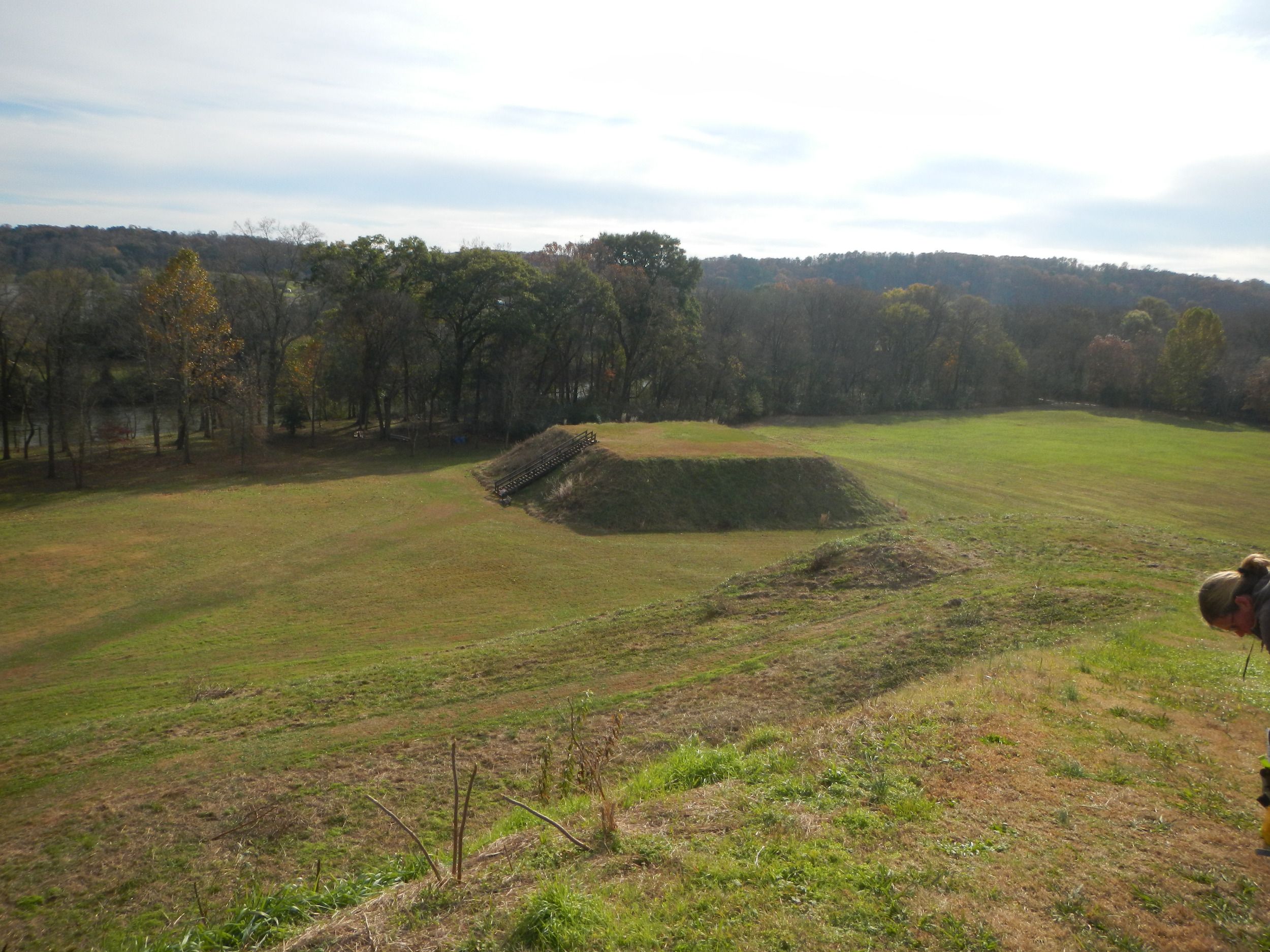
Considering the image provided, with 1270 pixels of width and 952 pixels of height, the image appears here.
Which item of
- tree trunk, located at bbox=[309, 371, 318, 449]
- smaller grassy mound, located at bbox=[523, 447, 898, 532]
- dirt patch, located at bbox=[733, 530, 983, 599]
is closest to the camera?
dirt patch, located at bbox=[733, 530, 983, 599]

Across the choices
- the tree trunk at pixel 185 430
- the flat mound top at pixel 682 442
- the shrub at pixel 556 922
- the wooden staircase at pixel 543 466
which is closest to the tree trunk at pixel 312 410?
the tree trunk at pixel 185 430

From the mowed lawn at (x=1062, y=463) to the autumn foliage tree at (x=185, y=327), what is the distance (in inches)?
1506

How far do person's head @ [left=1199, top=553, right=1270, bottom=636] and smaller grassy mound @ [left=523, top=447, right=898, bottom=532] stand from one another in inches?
1140

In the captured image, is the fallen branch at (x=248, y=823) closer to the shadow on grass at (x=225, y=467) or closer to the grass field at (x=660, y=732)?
the grass field at (x=660, y=732)

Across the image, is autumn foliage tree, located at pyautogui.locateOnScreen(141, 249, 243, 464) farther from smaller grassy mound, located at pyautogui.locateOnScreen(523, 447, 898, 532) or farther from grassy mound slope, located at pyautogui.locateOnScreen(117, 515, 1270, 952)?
grassy mound slope, located at pyautogui.locateOnScreen(117, 515, 1270, 952)

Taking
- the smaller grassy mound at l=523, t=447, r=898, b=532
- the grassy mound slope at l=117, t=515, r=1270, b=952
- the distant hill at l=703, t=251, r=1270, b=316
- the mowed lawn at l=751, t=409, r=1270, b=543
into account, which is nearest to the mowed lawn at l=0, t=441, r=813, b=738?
the smaller grassy mound at l=523, t=447, r=898, b=532

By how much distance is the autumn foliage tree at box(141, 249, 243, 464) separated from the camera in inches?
1689

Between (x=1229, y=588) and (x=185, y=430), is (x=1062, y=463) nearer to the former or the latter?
(x=1229, y=588)

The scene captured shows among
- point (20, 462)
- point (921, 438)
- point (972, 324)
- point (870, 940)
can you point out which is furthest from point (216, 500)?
point (972, 324)

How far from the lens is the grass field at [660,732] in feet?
17.8

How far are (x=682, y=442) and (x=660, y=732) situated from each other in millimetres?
31649

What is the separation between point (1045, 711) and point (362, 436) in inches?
2053

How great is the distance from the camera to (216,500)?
36.2 m

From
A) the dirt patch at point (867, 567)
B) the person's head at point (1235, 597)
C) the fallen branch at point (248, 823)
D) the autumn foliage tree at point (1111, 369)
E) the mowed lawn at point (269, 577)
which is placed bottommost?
the mowed lawn at point (269, 577)
